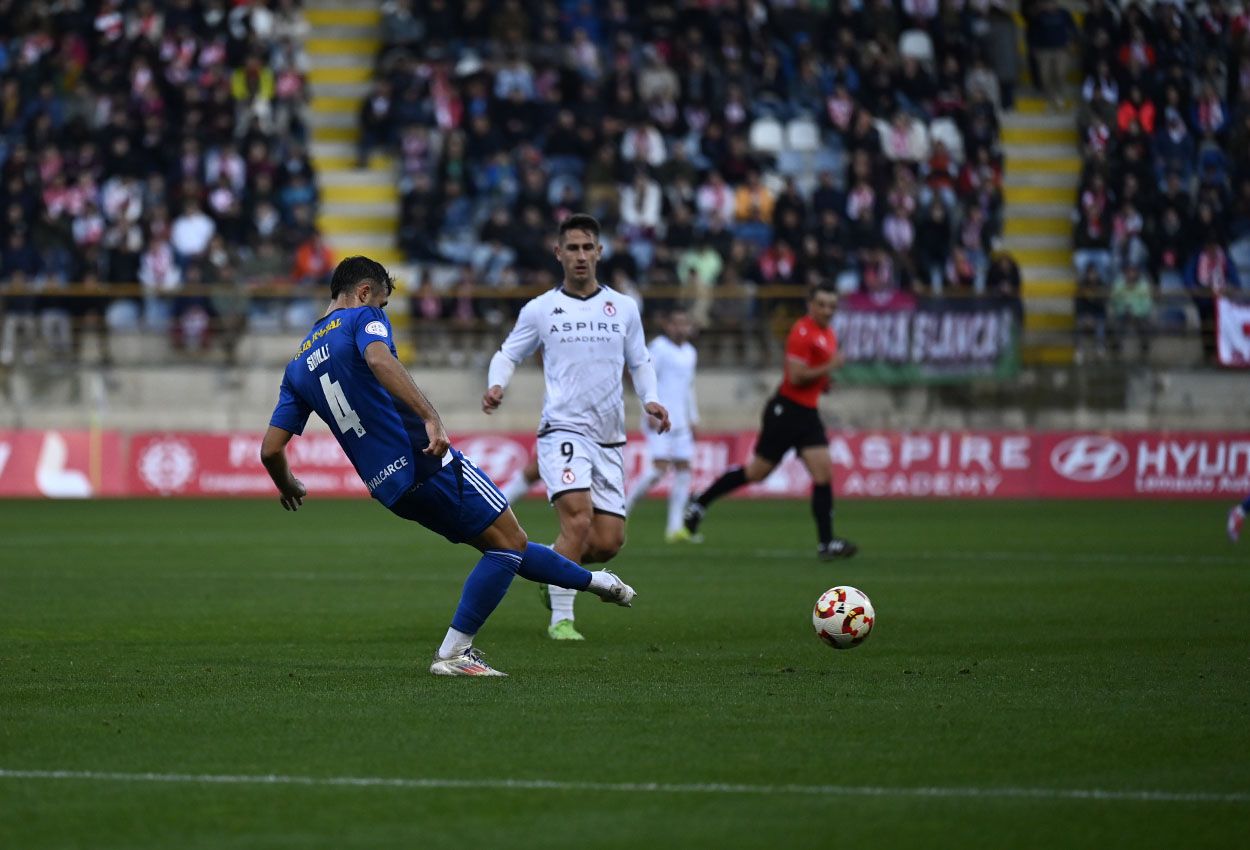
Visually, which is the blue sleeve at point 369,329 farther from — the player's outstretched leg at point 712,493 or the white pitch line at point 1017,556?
the player's outstretched leg at point 712,493

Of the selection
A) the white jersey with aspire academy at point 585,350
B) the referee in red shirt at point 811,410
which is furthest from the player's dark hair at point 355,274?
the referee in red shirt at point 811,410

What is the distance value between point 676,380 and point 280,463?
40.1 feet

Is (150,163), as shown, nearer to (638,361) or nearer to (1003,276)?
(1003,276)

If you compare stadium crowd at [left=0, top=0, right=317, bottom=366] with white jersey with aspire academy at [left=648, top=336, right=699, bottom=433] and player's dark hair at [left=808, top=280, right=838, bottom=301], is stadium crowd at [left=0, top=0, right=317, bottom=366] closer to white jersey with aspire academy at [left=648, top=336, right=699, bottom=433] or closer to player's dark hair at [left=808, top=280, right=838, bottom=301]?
white jersey with aspire academy at [left=648, top=336, right=699, bottom=433]

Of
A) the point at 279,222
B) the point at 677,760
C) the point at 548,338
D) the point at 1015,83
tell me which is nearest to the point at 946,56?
the point at 1015,83

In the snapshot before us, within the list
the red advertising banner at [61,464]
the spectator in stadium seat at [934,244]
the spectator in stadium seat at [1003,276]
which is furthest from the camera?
the spectator in stadium seat at [934,244]

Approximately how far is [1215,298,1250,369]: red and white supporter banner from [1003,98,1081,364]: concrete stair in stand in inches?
104

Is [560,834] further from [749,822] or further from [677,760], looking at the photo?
[677,760]

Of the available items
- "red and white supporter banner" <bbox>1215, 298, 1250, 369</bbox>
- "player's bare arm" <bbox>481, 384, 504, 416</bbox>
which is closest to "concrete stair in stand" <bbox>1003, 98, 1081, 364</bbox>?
"red and white supporter banner" <bbox>1215, 298, 1250, 369</bbox>

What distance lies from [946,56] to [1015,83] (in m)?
2.10

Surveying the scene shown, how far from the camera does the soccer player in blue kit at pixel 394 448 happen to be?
9203 mm

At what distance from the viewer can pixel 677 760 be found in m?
7.18

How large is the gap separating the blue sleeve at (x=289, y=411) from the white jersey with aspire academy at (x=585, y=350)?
2.23 metres

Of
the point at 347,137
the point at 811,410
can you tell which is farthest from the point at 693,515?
the point at 347,137
